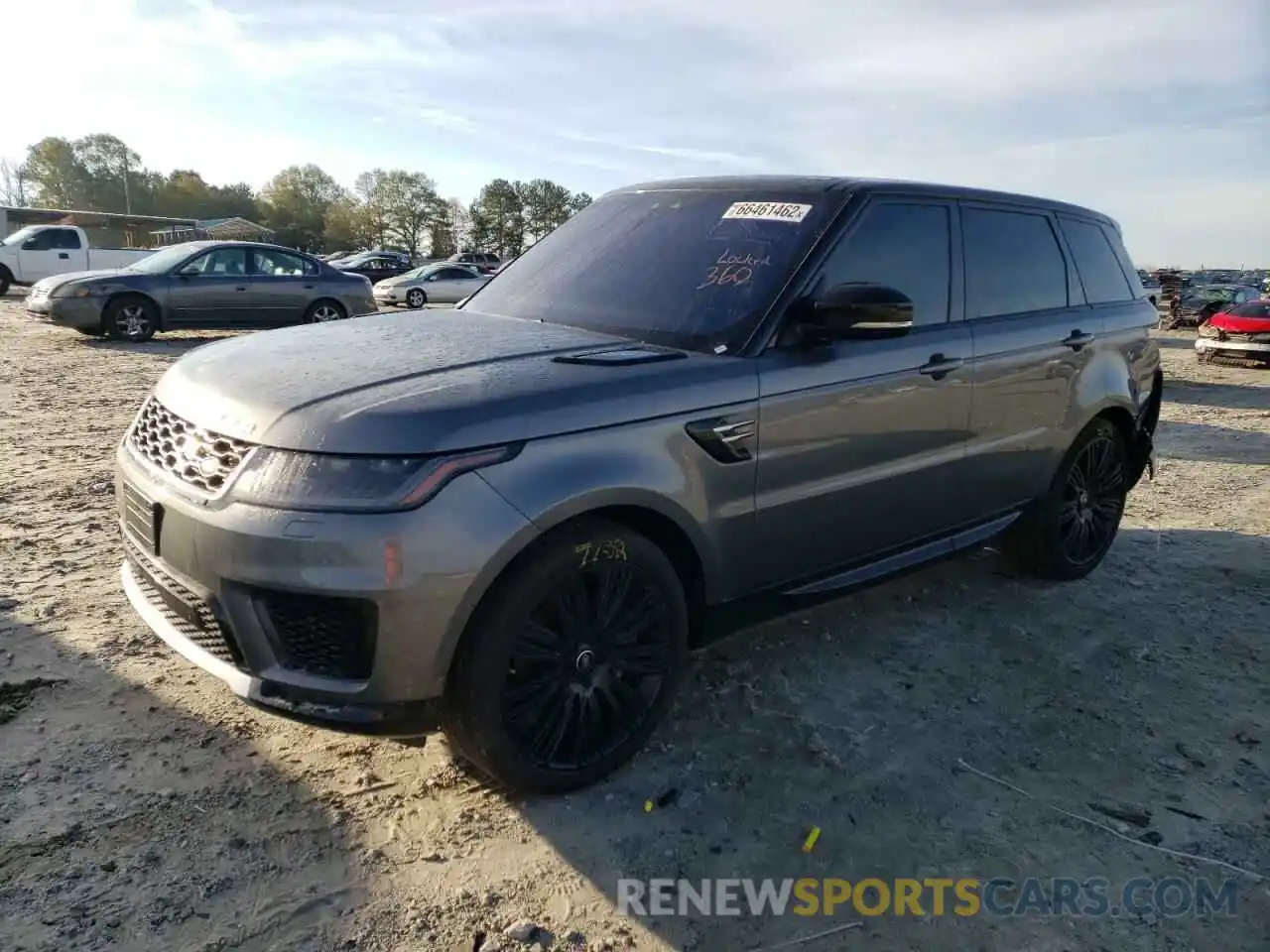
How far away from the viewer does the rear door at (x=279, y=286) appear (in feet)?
46.3

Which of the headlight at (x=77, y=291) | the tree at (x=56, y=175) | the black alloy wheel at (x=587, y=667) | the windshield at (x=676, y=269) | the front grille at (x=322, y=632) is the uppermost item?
the tree at (x=56, y=175)

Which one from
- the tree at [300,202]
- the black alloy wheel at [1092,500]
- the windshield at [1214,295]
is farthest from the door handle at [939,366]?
the tree at [300,202]

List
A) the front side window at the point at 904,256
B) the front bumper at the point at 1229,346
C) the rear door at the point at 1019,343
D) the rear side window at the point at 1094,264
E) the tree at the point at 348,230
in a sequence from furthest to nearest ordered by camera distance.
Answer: the tree at the point at 348,230 → the front bumper at the point at 1229,346 → the rear side window at the point at 1094,264 → the rear door at the point at 1019,343 → the front side window at the point at 904,256

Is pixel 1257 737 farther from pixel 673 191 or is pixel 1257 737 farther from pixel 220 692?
pixel 220 692

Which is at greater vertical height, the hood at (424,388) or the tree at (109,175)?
the tree at (109,175)

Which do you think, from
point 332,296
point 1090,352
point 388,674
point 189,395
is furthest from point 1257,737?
point 332,296

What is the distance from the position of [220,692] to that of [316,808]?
823 millimetres

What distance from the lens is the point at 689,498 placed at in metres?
2.79

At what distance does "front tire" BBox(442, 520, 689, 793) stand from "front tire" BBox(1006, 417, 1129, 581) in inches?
94.7

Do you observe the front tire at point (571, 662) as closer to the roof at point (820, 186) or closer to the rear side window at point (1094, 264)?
the roof at point (820, 186)

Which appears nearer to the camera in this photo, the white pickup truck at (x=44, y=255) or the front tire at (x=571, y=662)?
the front tire at (x=571, y=662)

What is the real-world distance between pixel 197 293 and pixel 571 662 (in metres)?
13.0

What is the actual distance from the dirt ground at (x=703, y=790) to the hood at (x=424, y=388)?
1.11 metres

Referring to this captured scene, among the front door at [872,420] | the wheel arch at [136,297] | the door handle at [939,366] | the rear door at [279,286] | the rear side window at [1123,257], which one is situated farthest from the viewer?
the rear door at [279,286]
